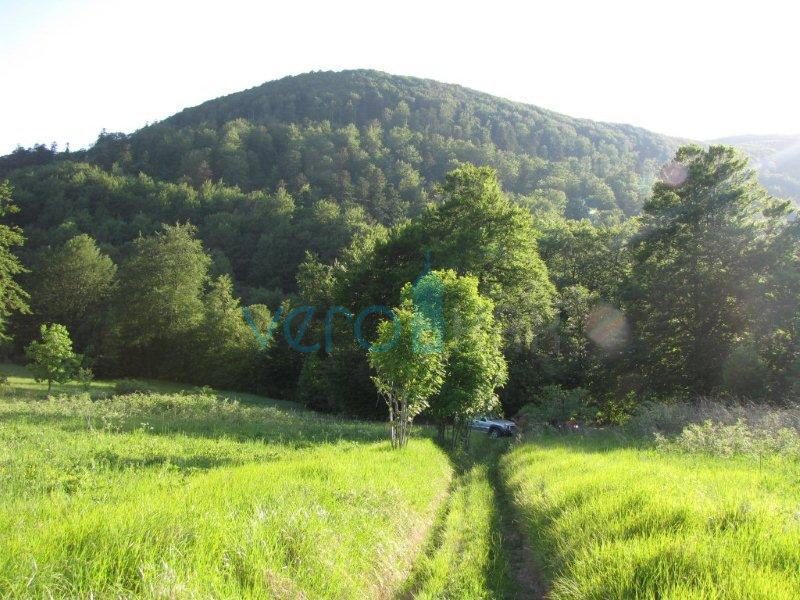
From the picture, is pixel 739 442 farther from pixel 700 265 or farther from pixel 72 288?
pixel 72 288

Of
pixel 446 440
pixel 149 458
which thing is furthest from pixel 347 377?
pixel 149 458

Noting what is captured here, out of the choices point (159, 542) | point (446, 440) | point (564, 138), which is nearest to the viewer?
point (159, 542)

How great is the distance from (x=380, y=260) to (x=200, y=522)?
29.6 m

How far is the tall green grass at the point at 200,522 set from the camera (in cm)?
419

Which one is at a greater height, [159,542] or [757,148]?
[757,148]

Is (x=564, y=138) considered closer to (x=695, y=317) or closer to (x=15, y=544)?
(x=695, y=317)

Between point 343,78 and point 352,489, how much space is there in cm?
20038

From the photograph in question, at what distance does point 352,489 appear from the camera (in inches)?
332

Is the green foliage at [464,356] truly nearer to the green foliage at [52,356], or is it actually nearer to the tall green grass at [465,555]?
the tall green grass at [465,555]

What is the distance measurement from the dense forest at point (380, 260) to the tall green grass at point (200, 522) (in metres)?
11.7

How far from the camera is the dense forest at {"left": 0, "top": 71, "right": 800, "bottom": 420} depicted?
Answer: 2830 centimetres

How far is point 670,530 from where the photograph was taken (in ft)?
18.4

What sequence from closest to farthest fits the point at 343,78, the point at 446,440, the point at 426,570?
the point at 426,570 → the point at 446,440 → the point at 343,78

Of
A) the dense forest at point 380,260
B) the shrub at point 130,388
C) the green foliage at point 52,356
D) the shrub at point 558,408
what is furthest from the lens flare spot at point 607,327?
the green foliage at point 52,356
